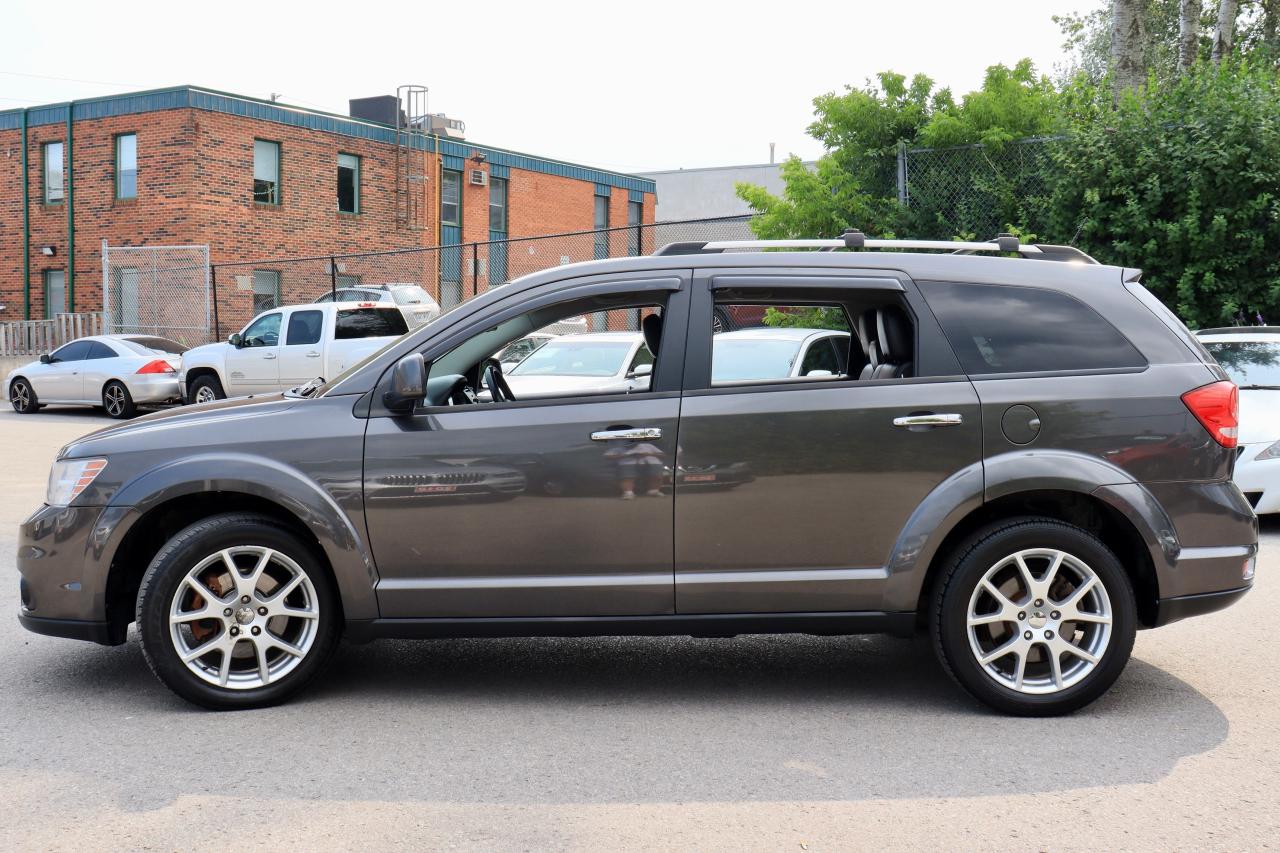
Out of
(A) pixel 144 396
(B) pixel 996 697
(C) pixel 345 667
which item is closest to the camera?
(B) pixel 996 697

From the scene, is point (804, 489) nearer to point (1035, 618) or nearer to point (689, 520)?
point (689, 520)

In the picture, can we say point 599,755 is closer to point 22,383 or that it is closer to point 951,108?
point 951,108

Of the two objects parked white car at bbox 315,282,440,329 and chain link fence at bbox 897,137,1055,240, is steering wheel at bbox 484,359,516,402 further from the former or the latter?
parked white car at bbox 315,282,440,329

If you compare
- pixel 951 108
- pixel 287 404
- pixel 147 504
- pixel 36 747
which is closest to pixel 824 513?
pixel 287 404

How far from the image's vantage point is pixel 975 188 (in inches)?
593

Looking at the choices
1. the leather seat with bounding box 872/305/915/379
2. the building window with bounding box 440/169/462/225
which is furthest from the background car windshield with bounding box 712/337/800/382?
the building window with bounding box 440/169/462/225

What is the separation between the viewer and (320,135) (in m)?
30.9

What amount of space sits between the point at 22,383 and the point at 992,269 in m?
21.5

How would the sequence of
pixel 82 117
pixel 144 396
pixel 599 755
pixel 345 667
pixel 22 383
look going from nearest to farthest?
pixel 599 755 → pixel 345 667 → pixel 144 396 → pixel 22 383 → pixel 82 117

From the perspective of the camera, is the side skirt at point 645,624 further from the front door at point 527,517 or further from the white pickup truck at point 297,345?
the white pickup truck at point 297,345

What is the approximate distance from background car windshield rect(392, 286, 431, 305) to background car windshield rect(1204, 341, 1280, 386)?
16.7 meters

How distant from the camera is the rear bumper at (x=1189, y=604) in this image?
4801 mm

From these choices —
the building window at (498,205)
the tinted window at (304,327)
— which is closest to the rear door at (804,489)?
the tinted window at (304,327)

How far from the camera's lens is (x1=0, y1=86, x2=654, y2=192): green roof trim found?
2777 cm
